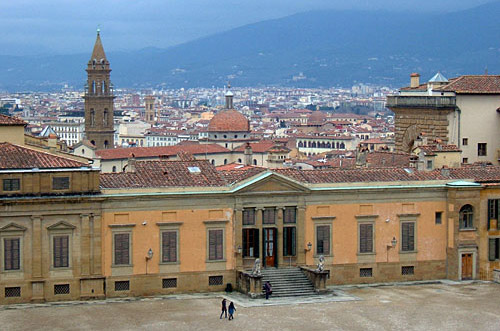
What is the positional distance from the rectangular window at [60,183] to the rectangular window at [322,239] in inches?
351

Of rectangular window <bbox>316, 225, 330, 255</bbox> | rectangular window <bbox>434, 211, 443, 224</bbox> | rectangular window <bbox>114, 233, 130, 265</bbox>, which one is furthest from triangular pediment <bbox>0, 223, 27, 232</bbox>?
rectangular window <bbox>434, 211, 443, 224</bbox>

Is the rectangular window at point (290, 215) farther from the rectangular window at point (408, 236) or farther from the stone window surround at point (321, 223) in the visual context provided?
the rectangular window at point (408, 236)

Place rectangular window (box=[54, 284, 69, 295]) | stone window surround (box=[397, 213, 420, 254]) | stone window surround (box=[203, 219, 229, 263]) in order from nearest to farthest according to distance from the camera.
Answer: rectangular window (box=[54, 284, 69, 295]), stone window surround (box=[203, 219, 229, 263]), stone window surround (box=[397, 213, 420, 254])

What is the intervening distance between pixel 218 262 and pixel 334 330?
7.24 metres

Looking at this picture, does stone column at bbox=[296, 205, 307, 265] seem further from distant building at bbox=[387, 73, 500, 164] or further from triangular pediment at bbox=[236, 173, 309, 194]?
Result: distant building at bbox=[387, 73, 500, 164]

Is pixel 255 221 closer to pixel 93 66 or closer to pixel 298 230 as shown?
pixel 298 230

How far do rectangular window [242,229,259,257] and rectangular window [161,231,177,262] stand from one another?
2.50 m

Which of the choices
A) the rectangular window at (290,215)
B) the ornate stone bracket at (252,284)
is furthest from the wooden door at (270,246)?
the ornate stone bracket at (252,284)

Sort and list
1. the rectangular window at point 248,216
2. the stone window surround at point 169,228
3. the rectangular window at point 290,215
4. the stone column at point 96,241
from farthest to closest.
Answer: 1. the rectangular window at point 290,215
2. the rectangular window at point 248,216
3. the stone window surround at point 169,228
4. the stone column at point 96,241

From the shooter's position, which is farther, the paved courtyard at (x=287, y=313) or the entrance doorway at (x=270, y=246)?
the entrance doorway at (x=270, y=246)

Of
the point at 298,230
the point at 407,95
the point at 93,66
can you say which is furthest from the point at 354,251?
the point at 93,66

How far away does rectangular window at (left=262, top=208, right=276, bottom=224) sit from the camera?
41281 millimetres

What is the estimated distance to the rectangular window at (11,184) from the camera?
125 feet

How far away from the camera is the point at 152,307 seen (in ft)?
124
